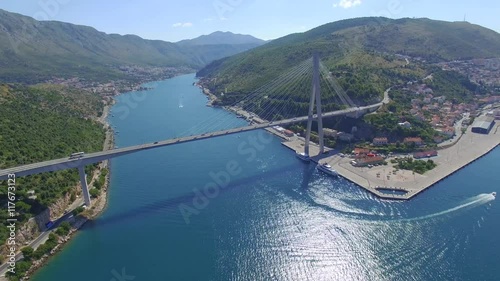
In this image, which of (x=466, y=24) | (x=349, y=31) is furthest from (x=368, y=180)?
(x=466, y=24)

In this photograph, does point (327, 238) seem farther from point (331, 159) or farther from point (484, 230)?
point (331, 159)

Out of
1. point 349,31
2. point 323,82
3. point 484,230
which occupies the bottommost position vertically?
point 484,230

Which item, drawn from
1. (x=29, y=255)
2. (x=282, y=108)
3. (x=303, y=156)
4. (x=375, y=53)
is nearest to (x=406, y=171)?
(x=303, y=156)

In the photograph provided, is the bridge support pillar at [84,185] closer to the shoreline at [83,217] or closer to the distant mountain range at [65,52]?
the shoreline at [83,217]

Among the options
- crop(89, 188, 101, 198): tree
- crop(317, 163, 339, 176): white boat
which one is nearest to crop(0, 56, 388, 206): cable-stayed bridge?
crop(89, 188, 101, 198): tree

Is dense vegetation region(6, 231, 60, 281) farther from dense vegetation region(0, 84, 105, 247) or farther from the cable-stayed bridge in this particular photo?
the cable-stayed bridge

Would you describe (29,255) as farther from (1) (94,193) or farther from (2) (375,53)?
(2) (375,53)

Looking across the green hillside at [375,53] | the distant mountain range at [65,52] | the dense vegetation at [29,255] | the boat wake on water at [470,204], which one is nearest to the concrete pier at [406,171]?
the boat wake on water at [470,204]
